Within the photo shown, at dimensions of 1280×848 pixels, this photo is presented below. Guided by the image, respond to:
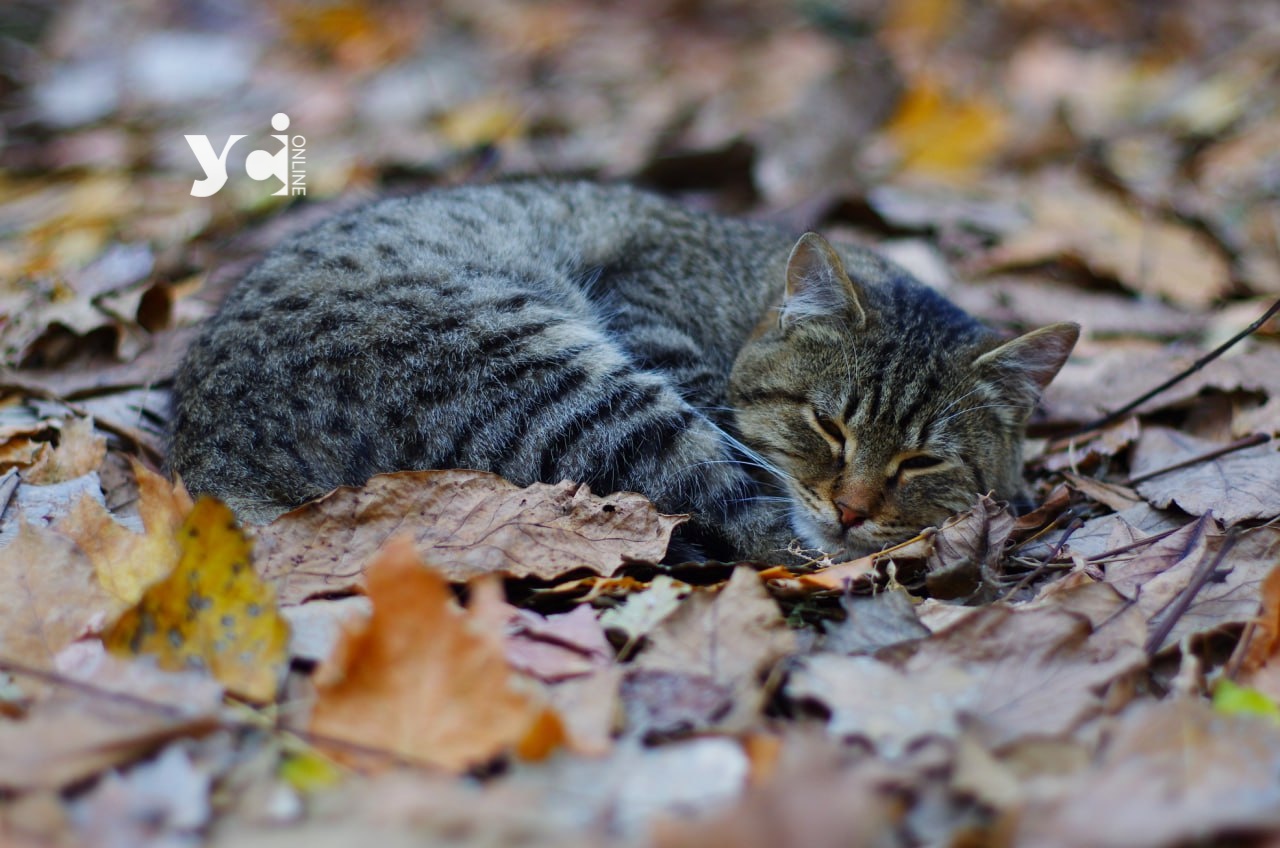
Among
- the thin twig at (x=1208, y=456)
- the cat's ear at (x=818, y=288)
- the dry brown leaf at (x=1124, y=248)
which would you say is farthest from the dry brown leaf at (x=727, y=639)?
the dry brown leaf at (x=1124, y=248)

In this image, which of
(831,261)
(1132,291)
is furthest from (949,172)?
(831,261)

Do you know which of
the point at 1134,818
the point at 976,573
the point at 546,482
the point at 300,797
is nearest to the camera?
the point at 1134,818

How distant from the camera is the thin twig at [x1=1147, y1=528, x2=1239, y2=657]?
233cm

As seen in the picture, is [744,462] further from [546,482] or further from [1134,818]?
[1134,818]

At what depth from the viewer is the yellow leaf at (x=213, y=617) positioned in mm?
2230

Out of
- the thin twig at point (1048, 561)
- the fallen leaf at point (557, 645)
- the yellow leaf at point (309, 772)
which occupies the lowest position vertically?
the thin twig at point (1048, 561)

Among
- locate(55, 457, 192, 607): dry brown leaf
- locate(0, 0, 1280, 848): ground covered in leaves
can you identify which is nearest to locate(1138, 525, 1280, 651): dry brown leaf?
locate(0, 0, 1280, 848): ground covered in leaves

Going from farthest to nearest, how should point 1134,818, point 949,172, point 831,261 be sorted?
point 949,172
point 831,261
point 1134,818

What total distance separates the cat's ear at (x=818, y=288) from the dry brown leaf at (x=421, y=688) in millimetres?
2134

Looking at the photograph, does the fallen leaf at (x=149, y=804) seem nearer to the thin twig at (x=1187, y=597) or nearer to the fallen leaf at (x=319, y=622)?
the fallen leaf at (x=319, y=622)

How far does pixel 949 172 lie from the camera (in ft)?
22.6

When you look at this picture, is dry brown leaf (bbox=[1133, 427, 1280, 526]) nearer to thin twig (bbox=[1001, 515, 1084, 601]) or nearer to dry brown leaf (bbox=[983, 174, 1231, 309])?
thin twig (bbox=[1001, 515, 1084, 601])

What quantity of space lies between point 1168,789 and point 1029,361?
82.0 inches

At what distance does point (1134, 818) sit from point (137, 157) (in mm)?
7252
